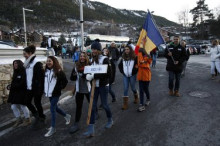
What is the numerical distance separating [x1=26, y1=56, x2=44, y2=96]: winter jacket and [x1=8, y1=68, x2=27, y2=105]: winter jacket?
0.37 feet

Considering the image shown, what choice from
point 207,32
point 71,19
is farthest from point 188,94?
point 71,19

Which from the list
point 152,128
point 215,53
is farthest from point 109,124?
point 215,53

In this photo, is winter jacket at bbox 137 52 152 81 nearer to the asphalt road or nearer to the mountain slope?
the asphalt road

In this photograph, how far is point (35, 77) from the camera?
15.1 feet

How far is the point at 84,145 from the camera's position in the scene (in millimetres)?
3668

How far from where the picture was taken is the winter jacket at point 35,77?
4.59m

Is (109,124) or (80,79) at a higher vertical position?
(80,79)

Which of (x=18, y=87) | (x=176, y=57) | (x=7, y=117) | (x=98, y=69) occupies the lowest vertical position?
(x=7, y=117)

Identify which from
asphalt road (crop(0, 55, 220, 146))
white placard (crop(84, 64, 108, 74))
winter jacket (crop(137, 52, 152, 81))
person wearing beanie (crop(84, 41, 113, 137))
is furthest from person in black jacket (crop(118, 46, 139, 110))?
white placard (crop(84, 64, 108, 74))

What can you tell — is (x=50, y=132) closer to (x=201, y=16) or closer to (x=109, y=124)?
(x=109, y=124)

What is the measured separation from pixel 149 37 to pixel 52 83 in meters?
3.11

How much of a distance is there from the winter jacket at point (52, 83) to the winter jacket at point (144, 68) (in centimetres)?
212

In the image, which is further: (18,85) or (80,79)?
(18,85)

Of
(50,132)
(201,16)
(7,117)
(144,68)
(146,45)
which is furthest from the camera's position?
(201,16)
